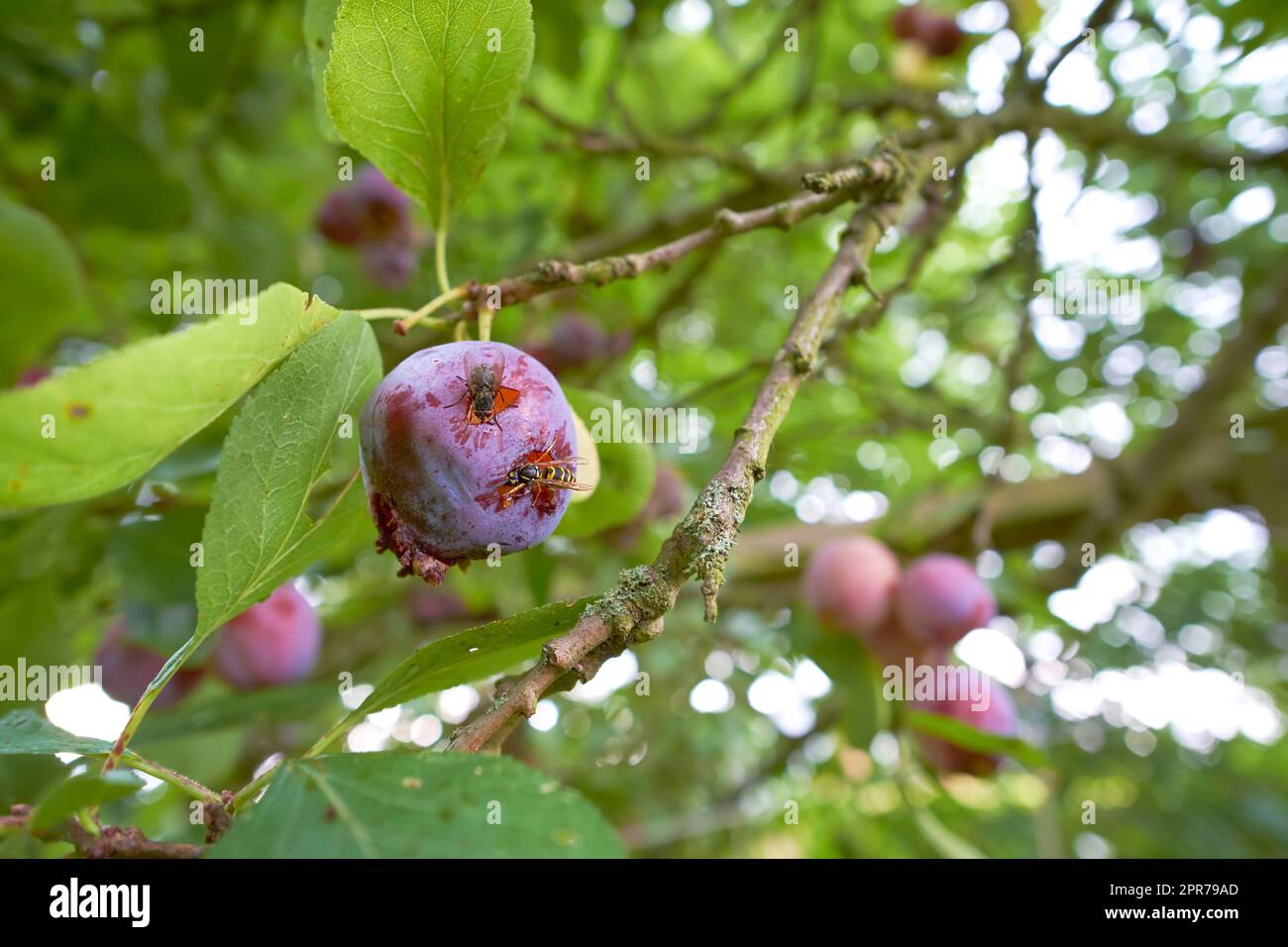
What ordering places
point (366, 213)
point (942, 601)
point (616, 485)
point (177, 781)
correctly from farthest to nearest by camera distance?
point (366, 213) → point (942, 601) → point (616, 485) → point (177, 781)

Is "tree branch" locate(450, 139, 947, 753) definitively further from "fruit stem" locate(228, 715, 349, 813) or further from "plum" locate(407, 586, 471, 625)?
"plum" locate(407, 586, 471, 625)

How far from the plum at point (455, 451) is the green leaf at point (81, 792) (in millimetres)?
214

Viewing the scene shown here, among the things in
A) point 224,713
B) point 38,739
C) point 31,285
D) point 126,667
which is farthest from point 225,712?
point 31,285

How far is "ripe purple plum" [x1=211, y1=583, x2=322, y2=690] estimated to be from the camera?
139 centimetres

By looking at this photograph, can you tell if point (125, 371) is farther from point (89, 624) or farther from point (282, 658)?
point (89, 624)

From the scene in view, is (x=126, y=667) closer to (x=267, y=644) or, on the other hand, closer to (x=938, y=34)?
(x=267, y=644)

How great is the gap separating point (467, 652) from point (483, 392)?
183mm

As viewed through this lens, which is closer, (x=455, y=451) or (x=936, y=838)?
(x=455, y=451)

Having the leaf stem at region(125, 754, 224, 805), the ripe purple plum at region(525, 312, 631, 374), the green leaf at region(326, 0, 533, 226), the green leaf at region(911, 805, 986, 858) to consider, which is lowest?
the green leaf at region(911, 805, 986, 858)

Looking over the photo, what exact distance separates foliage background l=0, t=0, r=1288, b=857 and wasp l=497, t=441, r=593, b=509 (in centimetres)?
53

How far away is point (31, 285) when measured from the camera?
147cm

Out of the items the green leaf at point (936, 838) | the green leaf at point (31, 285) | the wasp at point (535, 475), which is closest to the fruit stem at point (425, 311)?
the wasp at point (535, 475)

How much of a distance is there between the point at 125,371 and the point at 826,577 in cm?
119

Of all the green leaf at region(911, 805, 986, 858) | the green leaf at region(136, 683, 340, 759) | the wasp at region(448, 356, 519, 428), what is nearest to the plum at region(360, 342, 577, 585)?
the wasp at region(448, 356, 519, 428)
